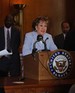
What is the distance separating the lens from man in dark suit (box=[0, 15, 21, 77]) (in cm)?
504

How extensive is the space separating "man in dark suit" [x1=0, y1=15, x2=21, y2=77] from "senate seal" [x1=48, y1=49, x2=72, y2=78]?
1.20m

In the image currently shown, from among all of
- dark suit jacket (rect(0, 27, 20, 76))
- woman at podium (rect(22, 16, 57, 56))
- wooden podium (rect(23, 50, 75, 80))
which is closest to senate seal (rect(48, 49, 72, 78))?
wooden podium (rect(23, 50, 75, 80))

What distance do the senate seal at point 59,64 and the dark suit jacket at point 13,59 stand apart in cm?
112

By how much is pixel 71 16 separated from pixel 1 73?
11.1 ft

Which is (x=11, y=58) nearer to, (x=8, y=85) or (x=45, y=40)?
(x=45, y=40)

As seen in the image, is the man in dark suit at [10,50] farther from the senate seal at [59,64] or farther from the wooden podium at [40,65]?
the senate seal at [59,64]

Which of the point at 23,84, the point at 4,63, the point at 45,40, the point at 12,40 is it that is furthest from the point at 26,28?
the point at 23,84

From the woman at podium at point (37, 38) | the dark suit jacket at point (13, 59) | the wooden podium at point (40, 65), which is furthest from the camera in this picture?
the dark suit jacket at point (13, 59)

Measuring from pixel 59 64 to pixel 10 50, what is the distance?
1.54m

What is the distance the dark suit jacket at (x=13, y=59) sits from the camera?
5.03 m

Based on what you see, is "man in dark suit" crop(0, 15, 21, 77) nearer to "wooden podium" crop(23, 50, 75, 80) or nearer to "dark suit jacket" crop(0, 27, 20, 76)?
"dark suit jacket" crop(0, 27, 20, 76)

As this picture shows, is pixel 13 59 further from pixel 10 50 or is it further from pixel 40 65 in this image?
pixel 40 65

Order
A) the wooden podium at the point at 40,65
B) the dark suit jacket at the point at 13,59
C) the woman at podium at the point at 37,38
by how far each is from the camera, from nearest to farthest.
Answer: the wooden podium at the point at 40,65 < the woman at podium at the point at 37,38 < the dark suit jacket at the point at 13,59

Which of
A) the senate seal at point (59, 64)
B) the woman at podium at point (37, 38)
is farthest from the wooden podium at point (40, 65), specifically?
the woman at podium at point (37, 38)
